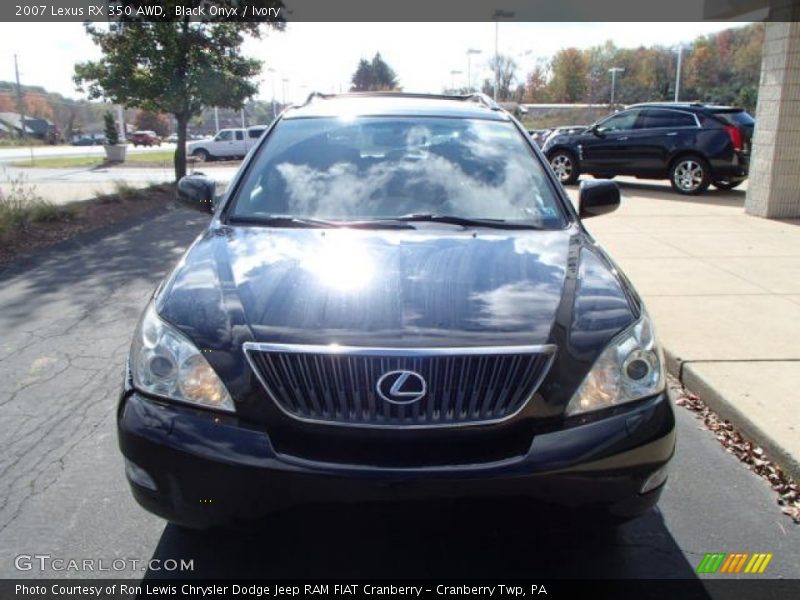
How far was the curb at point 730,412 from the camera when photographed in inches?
133

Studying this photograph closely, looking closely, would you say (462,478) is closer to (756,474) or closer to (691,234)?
(756,474)

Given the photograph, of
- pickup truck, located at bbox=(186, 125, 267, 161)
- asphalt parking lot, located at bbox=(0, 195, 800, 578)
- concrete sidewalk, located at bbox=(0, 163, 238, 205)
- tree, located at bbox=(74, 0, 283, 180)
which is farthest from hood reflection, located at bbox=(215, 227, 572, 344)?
pickup truck, located at bbox=(186, 125, 267, 161)

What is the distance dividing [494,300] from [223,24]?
13582 mm

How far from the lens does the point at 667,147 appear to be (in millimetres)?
14719

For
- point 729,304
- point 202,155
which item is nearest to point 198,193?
point 729,304

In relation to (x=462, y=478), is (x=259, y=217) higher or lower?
higher

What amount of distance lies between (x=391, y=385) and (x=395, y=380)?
2cm

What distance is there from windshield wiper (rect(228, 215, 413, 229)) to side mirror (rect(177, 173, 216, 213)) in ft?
2.65

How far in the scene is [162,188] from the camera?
15211 millimetres

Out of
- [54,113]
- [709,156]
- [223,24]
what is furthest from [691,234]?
[54,113]

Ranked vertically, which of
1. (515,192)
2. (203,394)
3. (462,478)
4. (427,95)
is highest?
(427,95)

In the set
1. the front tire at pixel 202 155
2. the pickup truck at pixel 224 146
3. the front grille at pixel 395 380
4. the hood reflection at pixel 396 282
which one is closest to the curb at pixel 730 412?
the hood reflection at pixel 396 282

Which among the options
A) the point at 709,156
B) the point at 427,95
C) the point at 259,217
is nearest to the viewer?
the point at 259,217

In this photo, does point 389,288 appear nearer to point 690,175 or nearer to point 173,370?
point 173,370
